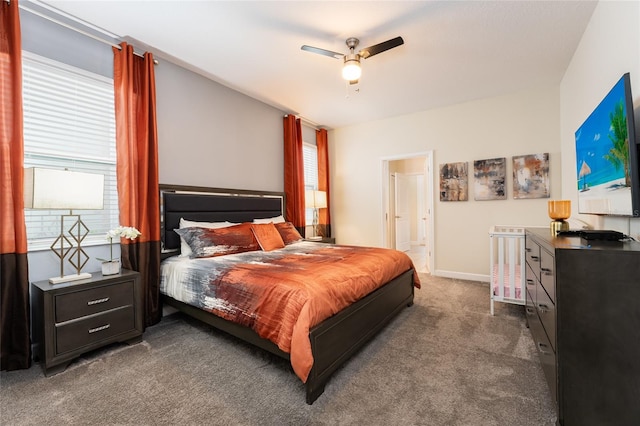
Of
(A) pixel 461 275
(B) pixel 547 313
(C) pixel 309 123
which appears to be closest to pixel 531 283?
(B) pixel 547 313

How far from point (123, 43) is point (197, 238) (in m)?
2.04

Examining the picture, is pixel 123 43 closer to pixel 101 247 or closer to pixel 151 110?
pixel 151 110

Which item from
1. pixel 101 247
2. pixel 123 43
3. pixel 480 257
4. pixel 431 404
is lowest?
pixel 431 404

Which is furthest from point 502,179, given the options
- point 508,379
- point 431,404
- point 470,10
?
point 431,404

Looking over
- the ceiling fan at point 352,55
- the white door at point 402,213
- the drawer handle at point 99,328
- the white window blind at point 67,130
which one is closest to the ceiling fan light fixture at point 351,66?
the ceiling fan at point 352,55

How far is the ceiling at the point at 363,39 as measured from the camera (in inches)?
92.4

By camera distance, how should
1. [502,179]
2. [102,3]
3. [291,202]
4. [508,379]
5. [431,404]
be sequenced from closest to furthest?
[431,404] < [508,379] < [102,3] < [502,179] < [291,202]

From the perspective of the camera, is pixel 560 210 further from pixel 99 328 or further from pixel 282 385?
pixel 99 328

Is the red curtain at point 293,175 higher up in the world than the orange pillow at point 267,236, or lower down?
higher up

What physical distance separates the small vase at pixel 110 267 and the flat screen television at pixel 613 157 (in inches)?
143

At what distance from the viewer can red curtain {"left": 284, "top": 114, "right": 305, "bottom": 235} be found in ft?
15.7

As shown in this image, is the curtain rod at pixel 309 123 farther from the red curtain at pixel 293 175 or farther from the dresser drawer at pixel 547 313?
the dresser drawer at pixel 547 313

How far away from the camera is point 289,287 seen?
6.16 ft

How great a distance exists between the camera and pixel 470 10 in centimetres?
238
